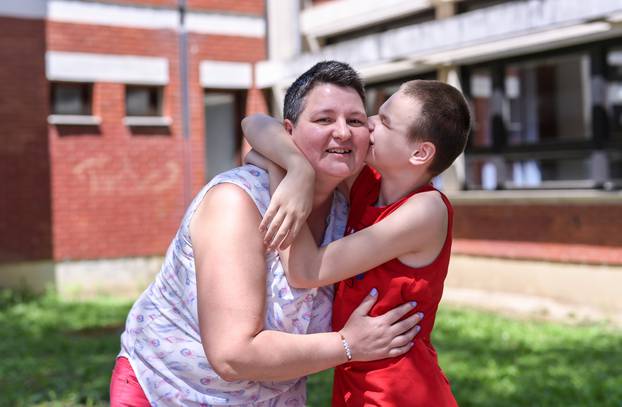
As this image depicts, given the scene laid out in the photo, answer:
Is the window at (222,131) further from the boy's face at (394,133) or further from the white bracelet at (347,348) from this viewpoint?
the white bracelet at (347,348)

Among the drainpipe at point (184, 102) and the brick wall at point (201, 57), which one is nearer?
the drainpipe at point (184, 102)

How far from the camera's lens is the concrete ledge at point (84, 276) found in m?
13.0

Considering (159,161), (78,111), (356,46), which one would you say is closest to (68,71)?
(78,111)

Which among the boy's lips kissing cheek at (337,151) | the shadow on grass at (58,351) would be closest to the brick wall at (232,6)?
the shadow on grass at (58,351)

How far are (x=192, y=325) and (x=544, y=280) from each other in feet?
31.7

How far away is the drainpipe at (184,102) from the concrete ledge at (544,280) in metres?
5.01

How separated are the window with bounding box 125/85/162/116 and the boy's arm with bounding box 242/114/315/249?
40.0 ft

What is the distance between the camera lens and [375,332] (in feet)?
7.29

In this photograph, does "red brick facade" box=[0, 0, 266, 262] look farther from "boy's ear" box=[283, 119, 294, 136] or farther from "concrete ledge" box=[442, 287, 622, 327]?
"boy's ear" box=[283, 119, 294, 136]

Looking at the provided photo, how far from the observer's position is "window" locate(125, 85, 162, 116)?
14055 mm

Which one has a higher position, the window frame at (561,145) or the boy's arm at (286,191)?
the window frame at (561,145)

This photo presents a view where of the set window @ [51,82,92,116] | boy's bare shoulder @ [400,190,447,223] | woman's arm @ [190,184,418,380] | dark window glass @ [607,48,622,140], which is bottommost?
woman's arm @ [190,184,418,380]

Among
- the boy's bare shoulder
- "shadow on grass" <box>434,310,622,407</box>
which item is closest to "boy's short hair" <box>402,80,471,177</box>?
the boy's bare shoulder

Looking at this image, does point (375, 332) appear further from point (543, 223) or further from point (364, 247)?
point (543, 223)
